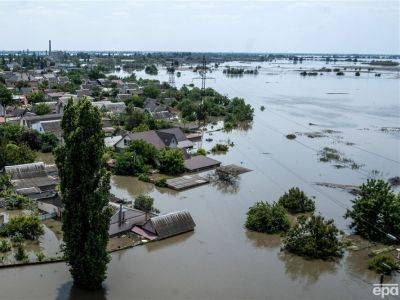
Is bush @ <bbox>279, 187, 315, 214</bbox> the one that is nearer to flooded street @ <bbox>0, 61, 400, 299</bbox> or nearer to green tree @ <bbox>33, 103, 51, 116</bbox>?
flooded street @ <bbox>0, 61, 400, 299</bbox>

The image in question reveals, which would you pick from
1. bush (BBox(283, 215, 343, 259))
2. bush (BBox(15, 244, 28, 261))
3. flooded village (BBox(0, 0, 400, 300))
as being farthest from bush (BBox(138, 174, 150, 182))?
bush (BBox(283, 215, 343, 259))

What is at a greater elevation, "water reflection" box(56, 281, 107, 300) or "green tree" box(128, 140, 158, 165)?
"green tree" box(128, 140, 158, 165)

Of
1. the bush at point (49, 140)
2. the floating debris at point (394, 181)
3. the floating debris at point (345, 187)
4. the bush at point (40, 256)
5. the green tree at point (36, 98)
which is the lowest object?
the bush at point (40, 256)

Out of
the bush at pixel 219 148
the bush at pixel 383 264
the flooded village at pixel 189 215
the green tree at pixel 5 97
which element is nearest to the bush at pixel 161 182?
the flooded village at pixel 189 215

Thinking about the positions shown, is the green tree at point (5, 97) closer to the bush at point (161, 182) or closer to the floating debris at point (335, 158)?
the bush at point (161, 182)

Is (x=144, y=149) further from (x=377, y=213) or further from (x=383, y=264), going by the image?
(x=383, y=264)

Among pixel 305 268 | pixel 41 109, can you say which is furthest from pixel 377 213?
pixel 41 109

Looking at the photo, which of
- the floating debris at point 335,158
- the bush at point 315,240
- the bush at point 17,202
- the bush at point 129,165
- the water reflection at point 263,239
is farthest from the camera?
the floating debris at point 335,158
